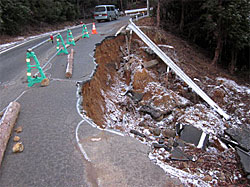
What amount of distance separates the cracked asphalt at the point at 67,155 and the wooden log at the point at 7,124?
12 cm

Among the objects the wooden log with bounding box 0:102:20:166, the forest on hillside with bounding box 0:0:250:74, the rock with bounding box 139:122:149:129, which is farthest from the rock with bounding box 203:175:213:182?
the forest on hillside with bounding box 0:0:250:74

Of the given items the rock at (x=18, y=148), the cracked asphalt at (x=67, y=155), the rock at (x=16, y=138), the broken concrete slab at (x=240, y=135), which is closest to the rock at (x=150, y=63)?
the broken concrete slab at (x=240, y=135)

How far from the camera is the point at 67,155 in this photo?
3504 millimetres

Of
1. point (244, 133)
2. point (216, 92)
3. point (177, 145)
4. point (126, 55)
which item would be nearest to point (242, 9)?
point (216, 92)

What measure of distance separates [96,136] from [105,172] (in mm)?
1038

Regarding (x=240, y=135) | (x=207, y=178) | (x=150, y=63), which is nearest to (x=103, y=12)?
(x=150, y=63)

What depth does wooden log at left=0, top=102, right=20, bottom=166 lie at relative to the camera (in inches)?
141

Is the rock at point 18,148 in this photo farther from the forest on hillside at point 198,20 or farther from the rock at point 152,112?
the forest on hillside at point 198,20

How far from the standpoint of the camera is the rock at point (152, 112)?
7.37 metres

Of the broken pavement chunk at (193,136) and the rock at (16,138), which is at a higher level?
the rock at (16,138)

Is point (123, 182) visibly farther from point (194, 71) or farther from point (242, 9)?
point (242, 9)

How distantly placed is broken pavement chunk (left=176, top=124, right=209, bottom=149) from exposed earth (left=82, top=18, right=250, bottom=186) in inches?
1.5

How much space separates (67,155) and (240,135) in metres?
6.61

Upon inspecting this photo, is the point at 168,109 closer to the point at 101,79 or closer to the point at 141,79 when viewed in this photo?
the point at 141,79
